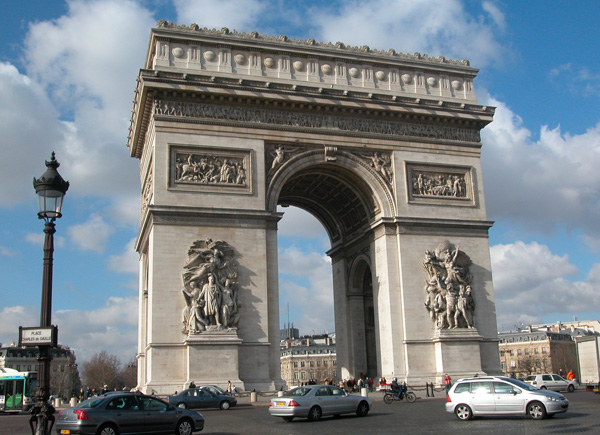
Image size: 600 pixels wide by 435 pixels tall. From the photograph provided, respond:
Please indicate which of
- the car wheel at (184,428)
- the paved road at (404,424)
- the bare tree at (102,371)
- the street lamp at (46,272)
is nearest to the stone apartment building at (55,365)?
the bare tree at (102,371)

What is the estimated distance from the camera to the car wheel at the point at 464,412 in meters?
20.7

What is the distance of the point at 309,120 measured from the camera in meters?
36.2

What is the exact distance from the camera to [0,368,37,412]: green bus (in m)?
37.8

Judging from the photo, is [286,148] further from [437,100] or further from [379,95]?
[437,100]

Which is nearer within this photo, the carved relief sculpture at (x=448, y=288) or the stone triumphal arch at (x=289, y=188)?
the stone triumphal arch at (x=289, y=188)

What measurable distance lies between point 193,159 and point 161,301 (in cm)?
716

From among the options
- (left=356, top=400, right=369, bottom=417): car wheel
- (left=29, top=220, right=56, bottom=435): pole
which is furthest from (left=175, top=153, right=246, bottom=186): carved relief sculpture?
(left=29, top=220, right=56, bottom=435): pole

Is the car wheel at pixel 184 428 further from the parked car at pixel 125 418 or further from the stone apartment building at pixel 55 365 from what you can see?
the stone apartment building at pixel 55 365

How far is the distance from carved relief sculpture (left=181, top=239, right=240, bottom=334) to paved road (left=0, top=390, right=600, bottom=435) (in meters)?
5.81

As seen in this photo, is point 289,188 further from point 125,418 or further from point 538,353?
point 538,353

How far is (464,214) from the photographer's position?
124 feet

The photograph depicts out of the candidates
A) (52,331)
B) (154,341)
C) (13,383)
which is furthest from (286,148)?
(52,331)

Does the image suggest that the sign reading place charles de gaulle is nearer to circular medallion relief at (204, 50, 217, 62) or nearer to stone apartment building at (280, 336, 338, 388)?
circular medallion relief at (204, 50, 217, 62)

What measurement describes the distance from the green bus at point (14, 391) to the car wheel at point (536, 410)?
Answer: 2891 cm
